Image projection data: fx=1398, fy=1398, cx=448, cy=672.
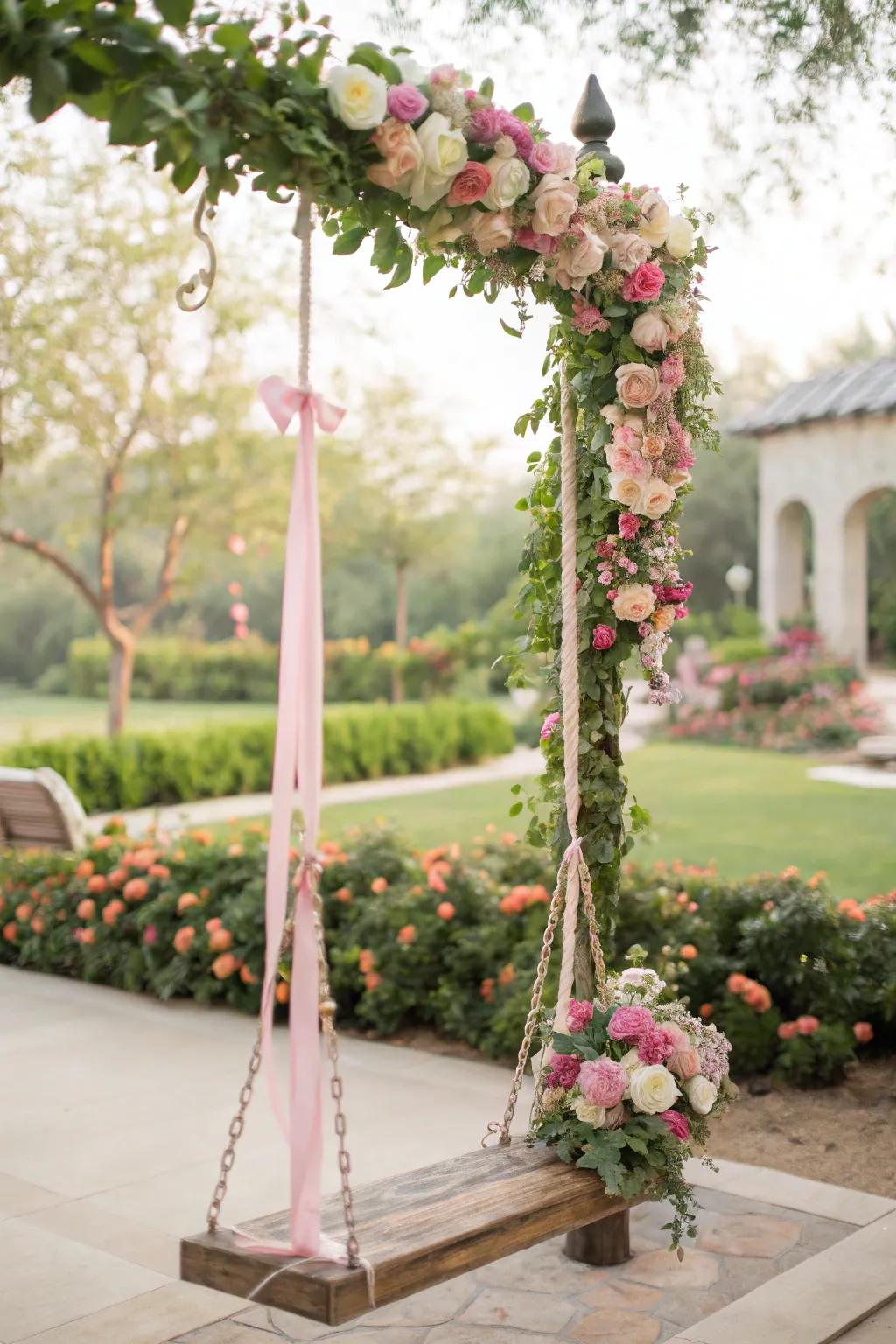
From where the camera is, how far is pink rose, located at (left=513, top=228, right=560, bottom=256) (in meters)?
3.32

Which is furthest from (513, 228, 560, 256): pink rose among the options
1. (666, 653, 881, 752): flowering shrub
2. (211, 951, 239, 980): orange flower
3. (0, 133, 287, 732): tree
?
(666, 653, 881, 752): flowering shrub

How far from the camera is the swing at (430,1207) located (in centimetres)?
261

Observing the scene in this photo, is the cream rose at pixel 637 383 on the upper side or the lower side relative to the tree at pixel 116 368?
lower

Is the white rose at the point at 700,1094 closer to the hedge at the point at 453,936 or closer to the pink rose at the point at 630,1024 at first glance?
the pink rose at the point at 630,1024

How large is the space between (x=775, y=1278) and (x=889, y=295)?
21.5ft

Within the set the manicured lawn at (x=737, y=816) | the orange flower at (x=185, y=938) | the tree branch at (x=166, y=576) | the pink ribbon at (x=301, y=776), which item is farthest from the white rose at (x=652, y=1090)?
→ the tree branch at (x=166, y=576)

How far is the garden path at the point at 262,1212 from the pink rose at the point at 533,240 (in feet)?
8.32

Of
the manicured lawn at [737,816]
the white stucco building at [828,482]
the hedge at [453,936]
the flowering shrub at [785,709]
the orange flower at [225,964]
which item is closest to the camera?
the hedge at [453,936]

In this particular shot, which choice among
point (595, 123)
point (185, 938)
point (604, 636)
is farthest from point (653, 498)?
point (185, 938)

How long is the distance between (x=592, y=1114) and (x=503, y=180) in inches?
85.3

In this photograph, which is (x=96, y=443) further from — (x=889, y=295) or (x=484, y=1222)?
(x=484, y=1222)

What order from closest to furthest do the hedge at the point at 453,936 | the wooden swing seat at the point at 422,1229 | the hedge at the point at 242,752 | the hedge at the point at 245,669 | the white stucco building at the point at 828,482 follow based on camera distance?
the wooden swing seat at the point at 422,1229 < the hedge at the point at 453,936 < the hedge at the point at 242,752 < the white stucco building at the point at 828,482 < the hedge at the point at 245,669

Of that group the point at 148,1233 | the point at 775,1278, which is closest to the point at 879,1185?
the point at 775,1278

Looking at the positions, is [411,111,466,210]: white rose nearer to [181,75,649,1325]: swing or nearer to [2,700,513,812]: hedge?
[181,75,649,1325]: swing
